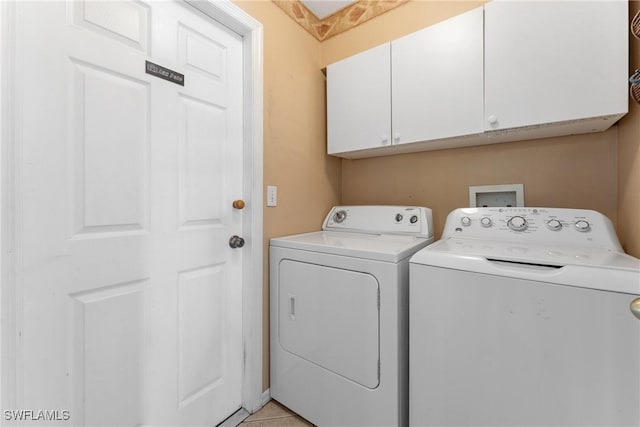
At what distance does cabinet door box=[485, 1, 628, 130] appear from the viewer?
1.02 meters

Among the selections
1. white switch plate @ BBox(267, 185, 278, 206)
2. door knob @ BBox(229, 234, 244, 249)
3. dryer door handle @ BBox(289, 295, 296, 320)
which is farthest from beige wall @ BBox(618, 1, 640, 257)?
door knob @ BBox(229, 234, 244, 249)

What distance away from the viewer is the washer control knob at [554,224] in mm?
1150

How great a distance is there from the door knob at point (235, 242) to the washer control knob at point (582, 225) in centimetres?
155

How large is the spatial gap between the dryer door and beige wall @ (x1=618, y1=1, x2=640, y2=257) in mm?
1031

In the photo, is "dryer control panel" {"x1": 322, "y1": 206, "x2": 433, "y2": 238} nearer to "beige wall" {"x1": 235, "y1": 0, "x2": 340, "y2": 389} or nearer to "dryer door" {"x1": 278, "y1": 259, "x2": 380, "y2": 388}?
"beige wall" {"x1": 235, "y1": 0, "x2": 340, "y2": 389}

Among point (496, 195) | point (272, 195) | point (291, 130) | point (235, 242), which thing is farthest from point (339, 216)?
point (496, 195)

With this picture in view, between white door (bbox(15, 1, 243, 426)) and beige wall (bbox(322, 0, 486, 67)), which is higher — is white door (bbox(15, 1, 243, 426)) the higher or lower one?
the lower one

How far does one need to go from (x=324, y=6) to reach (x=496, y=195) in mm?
1696

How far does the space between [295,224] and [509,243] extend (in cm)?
114

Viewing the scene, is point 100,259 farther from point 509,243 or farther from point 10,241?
point 509,243

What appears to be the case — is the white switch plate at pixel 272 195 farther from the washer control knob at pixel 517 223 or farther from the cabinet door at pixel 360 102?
the washer control knob at pixel 517 223

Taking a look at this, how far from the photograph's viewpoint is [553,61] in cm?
112

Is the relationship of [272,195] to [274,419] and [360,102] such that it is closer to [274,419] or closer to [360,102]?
[360,102]

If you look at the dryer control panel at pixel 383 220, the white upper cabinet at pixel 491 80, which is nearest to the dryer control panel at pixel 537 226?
the dryer control panel at pixel 383 220
